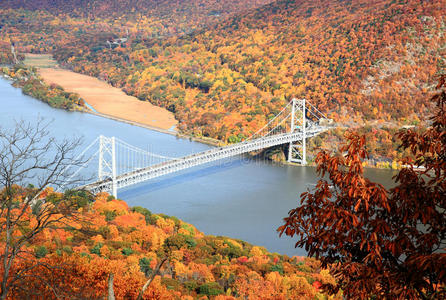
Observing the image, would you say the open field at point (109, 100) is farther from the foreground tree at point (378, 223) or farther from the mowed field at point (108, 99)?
the foreground tree at point (378, 223)

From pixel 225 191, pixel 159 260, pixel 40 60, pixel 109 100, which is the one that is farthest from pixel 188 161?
pixel 40 60

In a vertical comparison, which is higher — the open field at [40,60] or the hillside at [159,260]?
the open field at [40,60]

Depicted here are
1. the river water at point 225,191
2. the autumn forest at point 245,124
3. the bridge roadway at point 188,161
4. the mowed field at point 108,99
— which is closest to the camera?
the autumn forest at point 245,124

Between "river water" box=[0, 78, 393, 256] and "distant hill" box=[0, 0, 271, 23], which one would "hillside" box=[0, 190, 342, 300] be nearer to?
"river water" box=[0, 78, 393, 256]

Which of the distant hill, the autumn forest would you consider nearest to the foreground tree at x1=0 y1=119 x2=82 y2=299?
the autumn forest

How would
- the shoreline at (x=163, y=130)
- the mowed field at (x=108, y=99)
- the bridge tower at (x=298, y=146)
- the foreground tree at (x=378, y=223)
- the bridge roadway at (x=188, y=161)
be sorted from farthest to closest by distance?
the mowed field at (x=108, y=99)
the shoreline at (x=163, y=130)
the bridge tower at (x=298, y=146)
the bridge roadway at (x=188, y=161)
the foreground tree at (x=378, y=223)

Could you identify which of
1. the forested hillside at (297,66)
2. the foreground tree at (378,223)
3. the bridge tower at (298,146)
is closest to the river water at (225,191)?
the bridge tower at (298,146)

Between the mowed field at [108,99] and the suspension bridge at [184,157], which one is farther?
the mowed field at [108,99]
